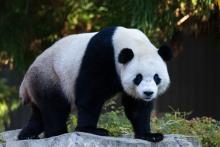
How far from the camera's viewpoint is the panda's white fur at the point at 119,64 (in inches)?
265

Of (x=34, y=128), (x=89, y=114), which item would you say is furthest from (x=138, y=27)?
(x=89, y=114)

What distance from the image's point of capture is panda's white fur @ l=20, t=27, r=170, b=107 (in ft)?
22.1

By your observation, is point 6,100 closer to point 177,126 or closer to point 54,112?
point 177,126

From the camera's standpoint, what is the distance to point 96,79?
272 inches

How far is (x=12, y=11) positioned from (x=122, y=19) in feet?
5.91

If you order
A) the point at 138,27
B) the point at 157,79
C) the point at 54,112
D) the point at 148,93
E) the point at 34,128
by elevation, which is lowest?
the point at 34,128

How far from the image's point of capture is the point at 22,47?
38.1ft

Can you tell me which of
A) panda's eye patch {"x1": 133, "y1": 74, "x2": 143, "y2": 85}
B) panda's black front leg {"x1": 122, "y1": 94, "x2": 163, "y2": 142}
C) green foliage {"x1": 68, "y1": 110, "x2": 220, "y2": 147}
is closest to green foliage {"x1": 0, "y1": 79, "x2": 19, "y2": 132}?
green foliage {"x1": 68, "y1": 110, "x2": 220, "y2": 147}

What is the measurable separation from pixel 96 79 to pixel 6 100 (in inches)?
211

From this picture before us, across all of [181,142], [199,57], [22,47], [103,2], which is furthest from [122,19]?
[181,142]

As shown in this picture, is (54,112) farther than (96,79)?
Yes

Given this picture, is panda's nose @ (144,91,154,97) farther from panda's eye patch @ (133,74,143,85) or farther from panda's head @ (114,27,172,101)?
panda's eye patch @ (133,74,143,85)

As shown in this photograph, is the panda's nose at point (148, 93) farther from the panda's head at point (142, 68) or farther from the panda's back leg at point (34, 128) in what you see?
the panda's back leg at point (34, 128)

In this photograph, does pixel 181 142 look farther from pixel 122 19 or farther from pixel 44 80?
pixel 122 19
